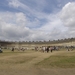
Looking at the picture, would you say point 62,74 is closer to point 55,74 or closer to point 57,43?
point 55,74

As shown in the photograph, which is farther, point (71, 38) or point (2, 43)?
point (2, 43)

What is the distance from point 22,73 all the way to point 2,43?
174832 mm

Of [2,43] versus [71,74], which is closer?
[71,74]

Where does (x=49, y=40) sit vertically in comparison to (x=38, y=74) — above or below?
above

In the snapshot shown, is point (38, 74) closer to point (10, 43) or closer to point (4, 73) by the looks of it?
point (4, 73)

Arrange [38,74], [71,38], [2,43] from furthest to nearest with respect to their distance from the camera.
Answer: [2,43] < [71,38] < [38,74]

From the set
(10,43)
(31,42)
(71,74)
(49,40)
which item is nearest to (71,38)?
(49,40)

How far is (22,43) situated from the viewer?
196 meters

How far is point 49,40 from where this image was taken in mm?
185125

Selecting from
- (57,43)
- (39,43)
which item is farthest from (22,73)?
(39,43)

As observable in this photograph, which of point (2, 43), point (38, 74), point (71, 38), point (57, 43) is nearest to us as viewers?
point (38, 74)

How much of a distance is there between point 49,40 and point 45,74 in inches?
6680

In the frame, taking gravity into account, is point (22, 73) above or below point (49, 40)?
below

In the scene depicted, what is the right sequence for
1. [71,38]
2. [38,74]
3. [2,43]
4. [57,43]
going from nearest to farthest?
[38,74] → [71,38] → [57,43] → [2,43]
